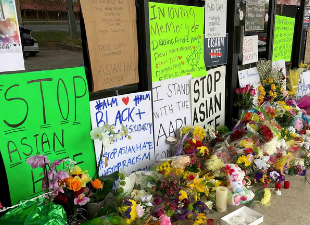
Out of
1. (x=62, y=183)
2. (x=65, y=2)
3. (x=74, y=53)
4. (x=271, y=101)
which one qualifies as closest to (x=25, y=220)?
(x=62, y=183)

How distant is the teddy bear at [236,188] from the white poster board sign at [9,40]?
1555 mm

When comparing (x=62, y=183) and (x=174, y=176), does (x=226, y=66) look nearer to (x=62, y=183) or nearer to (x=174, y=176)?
(x=174, y=176)

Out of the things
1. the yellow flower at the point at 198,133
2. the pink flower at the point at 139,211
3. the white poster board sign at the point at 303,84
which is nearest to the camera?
the pink flower at the point at 139,211

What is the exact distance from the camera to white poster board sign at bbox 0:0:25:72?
1.37 m

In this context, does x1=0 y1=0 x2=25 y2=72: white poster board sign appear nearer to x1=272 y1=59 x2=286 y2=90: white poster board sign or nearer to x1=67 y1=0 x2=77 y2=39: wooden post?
x1=67 y1=0 x2=77 y2=39: wooden post

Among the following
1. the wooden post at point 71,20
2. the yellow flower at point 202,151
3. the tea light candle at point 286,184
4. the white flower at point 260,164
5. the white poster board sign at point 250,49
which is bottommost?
the tea light candle at point 286,184

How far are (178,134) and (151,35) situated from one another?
0.87 metres

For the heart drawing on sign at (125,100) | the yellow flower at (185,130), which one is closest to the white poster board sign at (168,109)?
the yellow flower at (185,130)

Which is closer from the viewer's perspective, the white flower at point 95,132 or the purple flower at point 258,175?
the white flower at point 95,132

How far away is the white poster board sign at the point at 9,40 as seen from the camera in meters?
1.37

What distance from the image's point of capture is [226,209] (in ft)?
6.68

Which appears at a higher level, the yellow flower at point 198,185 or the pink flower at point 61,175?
the pink flower at point 61,175

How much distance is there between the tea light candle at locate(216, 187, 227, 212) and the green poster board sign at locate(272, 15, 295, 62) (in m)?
2.23

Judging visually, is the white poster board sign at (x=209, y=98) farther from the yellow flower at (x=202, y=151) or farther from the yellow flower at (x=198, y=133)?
the yellow flower at (x=202, y=151)
